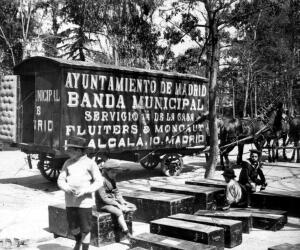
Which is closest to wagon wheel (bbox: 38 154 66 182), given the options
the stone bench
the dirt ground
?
the dirt ground

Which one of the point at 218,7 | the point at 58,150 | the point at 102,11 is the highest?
the point at 102,11

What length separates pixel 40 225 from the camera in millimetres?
8586

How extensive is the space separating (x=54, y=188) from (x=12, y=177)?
114 inches

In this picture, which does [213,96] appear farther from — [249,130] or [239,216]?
[239,216]

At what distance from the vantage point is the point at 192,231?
678cm

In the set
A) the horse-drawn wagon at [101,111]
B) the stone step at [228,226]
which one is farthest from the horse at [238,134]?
the stone step at [228,226]

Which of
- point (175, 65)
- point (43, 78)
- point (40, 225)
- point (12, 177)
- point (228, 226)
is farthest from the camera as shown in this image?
point (175, 65)

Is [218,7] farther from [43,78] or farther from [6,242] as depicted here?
[6,242]

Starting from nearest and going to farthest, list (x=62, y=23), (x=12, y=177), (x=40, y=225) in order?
(x=40, y=225) < (x=12, y=177) < (x=62, y=23)

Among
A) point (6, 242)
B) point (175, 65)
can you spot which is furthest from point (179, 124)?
point (6, 242)

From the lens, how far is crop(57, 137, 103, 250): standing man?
5.95m

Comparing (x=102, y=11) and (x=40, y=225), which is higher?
(x=102, y=11)

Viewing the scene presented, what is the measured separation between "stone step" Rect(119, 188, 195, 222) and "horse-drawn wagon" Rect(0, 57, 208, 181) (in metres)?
3.63

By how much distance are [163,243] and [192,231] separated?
68cm
